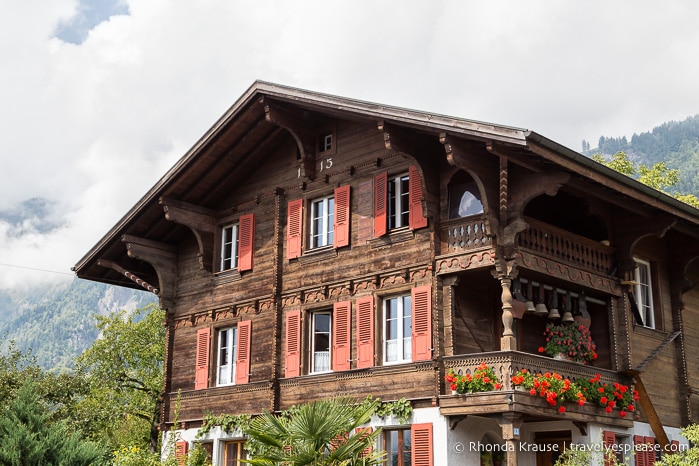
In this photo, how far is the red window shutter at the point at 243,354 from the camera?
76.2 feet

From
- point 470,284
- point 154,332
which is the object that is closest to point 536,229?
point 470,284

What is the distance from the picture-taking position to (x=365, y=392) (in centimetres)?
2002

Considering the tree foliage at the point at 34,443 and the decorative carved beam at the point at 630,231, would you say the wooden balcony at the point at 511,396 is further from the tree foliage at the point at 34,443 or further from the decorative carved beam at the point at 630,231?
the tree foliage at the point at 34,443

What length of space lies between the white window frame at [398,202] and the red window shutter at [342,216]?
116 centimetres

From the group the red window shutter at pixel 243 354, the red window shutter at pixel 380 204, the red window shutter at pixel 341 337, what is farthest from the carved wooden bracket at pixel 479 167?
the red window shutter at pixel 243 354

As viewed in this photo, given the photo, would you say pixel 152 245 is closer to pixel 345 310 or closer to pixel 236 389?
pixel 236 389

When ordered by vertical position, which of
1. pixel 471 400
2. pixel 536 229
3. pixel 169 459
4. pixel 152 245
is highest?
pixel 152 245

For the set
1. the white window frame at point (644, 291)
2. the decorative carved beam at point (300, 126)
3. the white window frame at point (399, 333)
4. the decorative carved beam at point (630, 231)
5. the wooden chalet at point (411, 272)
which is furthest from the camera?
the decorative carved beam at point (300, 126)

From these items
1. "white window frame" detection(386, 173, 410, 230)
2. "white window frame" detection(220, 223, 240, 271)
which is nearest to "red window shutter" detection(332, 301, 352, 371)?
"white window frame" detection(386, 173, 410, 230)

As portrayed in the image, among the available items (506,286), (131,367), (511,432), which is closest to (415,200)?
(506,286)

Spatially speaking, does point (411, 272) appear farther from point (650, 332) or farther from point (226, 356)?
point (226, 356)

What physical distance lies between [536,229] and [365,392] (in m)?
5.03

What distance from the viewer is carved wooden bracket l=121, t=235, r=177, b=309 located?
25891 mm

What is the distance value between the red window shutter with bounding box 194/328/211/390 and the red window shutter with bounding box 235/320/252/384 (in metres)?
1.17
